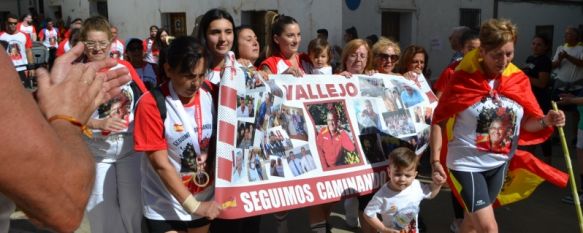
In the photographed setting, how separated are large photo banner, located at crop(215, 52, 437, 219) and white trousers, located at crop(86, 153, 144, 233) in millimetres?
711

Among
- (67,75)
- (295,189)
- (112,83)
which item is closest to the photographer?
(67,75)

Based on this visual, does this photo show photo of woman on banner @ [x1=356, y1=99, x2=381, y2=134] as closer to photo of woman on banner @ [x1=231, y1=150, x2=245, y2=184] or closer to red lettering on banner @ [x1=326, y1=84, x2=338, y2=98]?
red lettering on banner @ [x1=326, y1=84, x2=338, y2=98]

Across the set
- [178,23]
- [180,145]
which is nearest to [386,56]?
[180,145]

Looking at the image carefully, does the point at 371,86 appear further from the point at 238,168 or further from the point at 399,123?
the point at 238,168

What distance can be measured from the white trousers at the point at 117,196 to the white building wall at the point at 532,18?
14.8m

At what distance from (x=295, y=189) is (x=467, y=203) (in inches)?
45.1

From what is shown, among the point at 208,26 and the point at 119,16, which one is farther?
the point at 119,16

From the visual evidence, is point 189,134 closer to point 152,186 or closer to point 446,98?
point 152,186

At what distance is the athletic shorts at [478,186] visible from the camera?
3490mm

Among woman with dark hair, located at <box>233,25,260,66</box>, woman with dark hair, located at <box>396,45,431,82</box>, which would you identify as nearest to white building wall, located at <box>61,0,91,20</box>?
woman with dark hair, located at <box>233,25,260,66</box>

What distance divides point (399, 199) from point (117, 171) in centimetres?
191

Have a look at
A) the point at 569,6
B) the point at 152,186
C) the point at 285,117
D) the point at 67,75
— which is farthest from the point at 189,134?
the point at 569,6

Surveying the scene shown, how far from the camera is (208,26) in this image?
12.0 feet

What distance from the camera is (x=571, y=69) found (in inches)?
325
